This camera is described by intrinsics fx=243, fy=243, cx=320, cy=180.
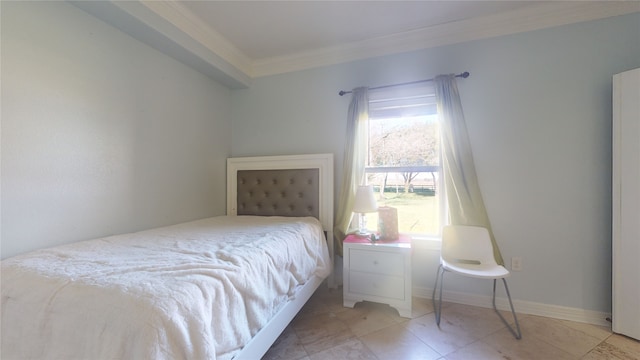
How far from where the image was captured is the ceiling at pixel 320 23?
1784mm

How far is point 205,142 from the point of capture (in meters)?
2.53

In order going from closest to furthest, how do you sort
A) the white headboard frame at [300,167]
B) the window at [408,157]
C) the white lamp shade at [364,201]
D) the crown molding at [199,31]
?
1. the crown molding at [199,31]
2. the white lamp shade at [364,201]
3. the window at [408,157]
4. the white headboard frame at [300,167]

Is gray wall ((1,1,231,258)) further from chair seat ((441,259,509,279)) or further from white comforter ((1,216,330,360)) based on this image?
chair seat ((441,259,509,279))

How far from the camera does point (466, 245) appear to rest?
2.07 meters

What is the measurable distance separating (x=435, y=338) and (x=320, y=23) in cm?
259

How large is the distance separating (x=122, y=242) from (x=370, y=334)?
173 centimetres

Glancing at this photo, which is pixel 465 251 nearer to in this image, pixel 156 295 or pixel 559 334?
pixel 559 334

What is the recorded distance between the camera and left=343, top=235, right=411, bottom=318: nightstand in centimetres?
192

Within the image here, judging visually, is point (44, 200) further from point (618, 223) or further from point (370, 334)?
point (618, 223)

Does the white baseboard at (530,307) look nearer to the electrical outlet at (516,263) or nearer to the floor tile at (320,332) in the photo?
the electrical outlet at (516,263)

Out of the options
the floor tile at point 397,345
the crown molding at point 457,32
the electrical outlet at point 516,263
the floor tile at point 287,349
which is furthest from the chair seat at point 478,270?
the crown molding at point 457,32

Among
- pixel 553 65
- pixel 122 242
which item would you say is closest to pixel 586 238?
pixel 553 65

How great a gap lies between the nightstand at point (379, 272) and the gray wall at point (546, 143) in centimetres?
44

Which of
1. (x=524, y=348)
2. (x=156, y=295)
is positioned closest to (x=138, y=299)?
(x=156, y=295)
